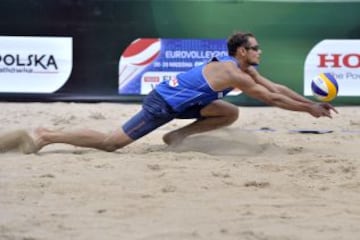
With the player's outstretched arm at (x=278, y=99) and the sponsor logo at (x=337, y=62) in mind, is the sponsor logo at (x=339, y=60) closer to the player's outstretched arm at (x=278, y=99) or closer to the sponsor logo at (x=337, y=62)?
the sponsor logo at (x=337, y=62)

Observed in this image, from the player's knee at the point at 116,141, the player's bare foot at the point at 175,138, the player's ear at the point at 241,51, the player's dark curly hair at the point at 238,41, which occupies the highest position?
the player's dark curly hair at the point at 238,41

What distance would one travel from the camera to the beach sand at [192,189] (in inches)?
147

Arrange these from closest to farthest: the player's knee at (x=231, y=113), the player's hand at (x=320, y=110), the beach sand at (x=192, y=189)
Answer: the beach sand at (x=192, y=189) < the player's hand at (x=320, y=110) < the player's knee at (x=231, y=113)

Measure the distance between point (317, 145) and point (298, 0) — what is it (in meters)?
3.36

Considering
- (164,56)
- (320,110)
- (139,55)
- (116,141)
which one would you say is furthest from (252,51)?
(139,55)

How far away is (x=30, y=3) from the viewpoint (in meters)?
9.56

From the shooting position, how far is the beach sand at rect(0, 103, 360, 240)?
3729 millimetres

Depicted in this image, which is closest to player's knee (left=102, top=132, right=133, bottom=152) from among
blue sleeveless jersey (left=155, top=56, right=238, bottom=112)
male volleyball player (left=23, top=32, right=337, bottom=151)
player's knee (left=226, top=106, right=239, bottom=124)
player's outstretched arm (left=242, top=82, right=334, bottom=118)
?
male volleyball player (left=23, top=32, right=337, bottom=151)

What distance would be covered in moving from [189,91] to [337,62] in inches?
160

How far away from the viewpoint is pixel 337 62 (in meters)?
9.50

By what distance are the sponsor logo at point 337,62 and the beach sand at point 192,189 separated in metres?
2.22

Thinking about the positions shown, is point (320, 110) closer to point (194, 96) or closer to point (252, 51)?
point (252, 51)

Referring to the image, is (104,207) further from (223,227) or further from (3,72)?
(3,72)

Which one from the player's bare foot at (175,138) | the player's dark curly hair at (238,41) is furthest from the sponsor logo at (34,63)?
the player's dark curly hair at (238,41)
